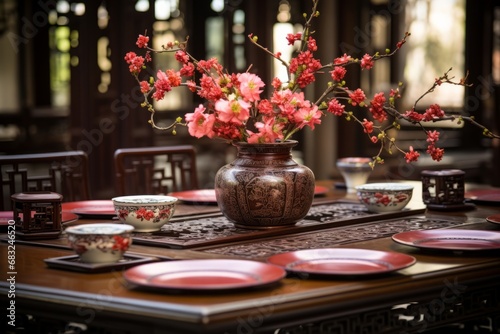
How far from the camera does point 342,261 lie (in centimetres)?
187

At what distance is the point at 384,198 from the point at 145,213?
744 millimetres

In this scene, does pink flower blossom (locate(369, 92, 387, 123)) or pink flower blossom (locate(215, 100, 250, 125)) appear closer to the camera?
pink flower blossom (locate(215, 100, 250, 125))

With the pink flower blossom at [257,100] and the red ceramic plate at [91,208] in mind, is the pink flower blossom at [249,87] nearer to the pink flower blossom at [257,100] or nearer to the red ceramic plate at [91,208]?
the pink flower blossom at [257,100]

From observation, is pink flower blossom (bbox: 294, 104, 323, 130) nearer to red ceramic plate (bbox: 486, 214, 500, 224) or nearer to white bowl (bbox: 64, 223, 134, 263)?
red ceramic plate (bbox: 486, 214, 500, 224)

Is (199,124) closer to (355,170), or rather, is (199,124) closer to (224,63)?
(355,170)

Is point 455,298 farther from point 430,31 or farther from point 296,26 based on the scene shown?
point 430,31

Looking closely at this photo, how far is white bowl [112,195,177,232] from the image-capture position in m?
2.25

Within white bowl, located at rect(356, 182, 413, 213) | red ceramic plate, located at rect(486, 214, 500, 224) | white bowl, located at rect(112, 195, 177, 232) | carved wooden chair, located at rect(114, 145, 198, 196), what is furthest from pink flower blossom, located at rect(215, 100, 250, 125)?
carved wooden chair, located at rect(114, 145, 198, 196)

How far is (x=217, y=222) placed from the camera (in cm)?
245

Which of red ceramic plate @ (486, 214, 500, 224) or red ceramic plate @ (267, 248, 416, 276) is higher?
red ceramic plate @ (486, 214, 500, 224)

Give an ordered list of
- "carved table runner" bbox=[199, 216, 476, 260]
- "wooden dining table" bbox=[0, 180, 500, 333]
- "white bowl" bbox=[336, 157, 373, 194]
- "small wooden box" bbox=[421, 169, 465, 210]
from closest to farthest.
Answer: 1. "wooden dining table" bbox=[0, 180, 500, 333]
2. "carved table runner" bbox=[199, 216, 476, 260]
3. "small wooden box" bbox=[421, 169, 465, 210]
4. "white bowl" bbox=[336, 157, 373, 194]

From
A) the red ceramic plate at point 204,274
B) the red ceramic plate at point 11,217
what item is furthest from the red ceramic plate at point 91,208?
the red ceramic plate at point 204,274

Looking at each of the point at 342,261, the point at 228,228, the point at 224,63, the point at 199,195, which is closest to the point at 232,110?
the point at 228,228

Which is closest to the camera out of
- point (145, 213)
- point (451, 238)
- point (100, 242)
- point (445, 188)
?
point (100, 242)
